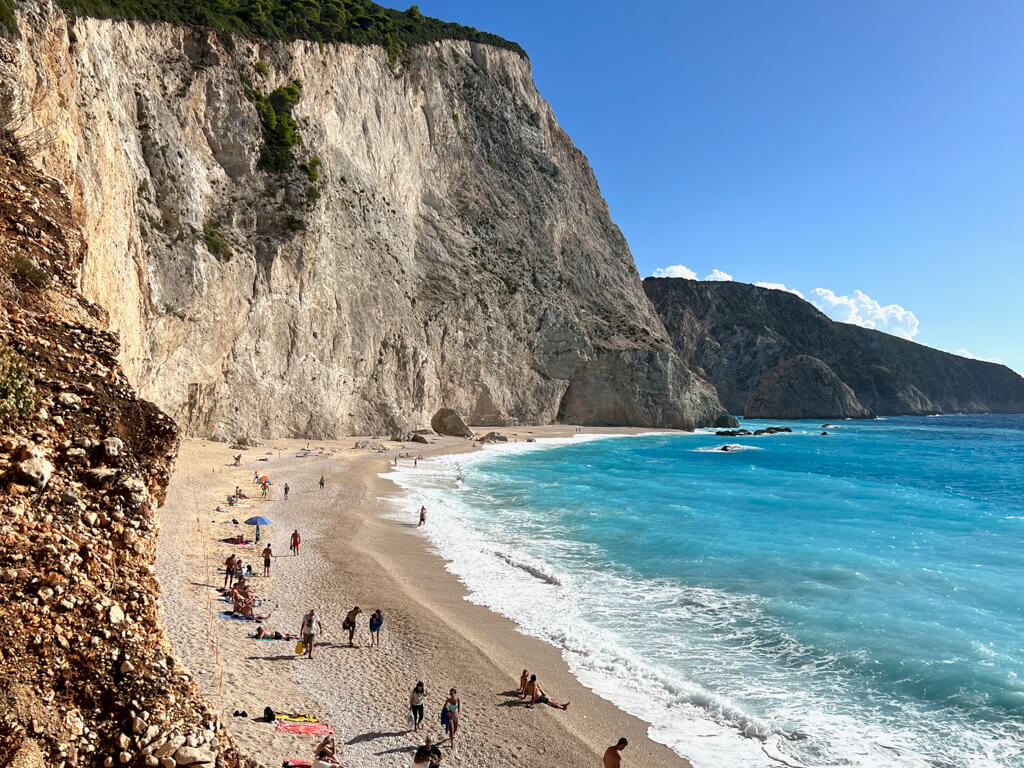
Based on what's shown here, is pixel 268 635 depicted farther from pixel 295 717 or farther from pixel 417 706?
pixel 417 706

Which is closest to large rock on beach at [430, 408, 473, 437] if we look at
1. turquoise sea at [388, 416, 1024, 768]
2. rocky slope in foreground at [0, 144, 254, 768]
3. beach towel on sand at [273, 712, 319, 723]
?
turquoise sea at [388, 416, 1024, 768]

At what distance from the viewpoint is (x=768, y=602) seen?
1739 cm

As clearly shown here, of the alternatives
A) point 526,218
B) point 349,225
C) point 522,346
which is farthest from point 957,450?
point 349,225

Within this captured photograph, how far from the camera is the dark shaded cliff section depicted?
149 meters

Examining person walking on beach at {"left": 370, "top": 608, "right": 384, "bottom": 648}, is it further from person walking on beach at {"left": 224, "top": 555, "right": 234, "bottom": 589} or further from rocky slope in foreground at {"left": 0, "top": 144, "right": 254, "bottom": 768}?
rocky slope in foreground at {"left": 0, "top": 144, "right": 254, "bottom": 768}

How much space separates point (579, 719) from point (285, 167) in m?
46.3

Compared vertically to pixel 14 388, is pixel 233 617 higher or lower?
lower

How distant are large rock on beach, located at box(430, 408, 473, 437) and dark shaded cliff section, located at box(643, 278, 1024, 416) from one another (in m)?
96.2

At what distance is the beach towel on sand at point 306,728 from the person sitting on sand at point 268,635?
365cm

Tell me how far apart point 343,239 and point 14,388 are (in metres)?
48.4

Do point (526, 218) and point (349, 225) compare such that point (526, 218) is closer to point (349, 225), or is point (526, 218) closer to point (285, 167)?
point (349, 225)

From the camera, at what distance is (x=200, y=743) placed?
4902 millimetres

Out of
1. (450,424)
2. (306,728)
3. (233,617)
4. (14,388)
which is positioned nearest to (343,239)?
(450,424)

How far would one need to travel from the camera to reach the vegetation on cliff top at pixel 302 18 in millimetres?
39094
